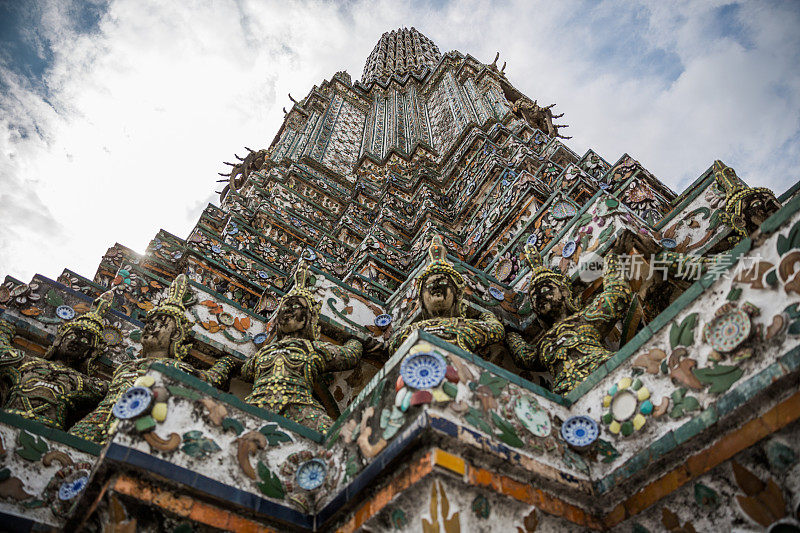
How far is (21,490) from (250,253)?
16.8ft

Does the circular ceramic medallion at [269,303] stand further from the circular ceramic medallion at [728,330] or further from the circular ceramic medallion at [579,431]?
the circular ceramic medallion at [728,330]

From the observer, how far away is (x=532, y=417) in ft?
8.68

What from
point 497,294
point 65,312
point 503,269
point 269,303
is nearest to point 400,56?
point 503,269

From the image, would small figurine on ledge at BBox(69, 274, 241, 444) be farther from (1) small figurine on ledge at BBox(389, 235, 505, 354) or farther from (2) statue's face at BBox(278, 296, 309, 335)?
(1) small figurine on ledge at BBox(389, 235, 505, 354)

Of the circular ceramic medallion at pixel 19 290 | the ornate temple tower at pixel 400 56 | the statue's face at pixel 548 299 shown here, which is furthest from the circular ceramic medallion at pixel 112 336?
the ornate temple tower at pixel 400 56

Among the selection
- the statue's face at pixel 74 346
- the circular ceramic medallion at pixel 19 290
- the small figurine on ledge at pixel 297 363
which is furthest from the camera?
the circular ceramic medallion at pixel 19 290

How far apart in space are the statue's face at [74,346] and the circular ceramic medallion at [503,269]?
3852 millimetres

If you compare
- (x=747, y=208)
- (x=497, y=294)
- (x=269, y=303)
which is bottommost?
(x=747, y=208)

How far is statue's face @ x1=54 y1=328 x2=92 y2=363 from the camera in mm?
4160

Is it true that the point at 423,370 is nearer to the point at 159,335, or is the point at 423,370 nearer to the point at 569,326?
the point at 569,326

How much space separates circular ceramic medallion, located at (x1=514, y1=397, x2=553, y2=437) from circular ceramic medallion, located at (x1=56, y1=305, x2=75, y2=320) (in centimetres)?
400

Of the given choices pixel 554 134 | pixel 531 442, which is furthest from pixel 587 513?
pixel 554 134

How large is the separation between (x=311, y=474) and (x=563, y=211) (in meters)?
3.91

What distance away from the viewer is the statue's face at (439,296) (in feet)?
13.9
